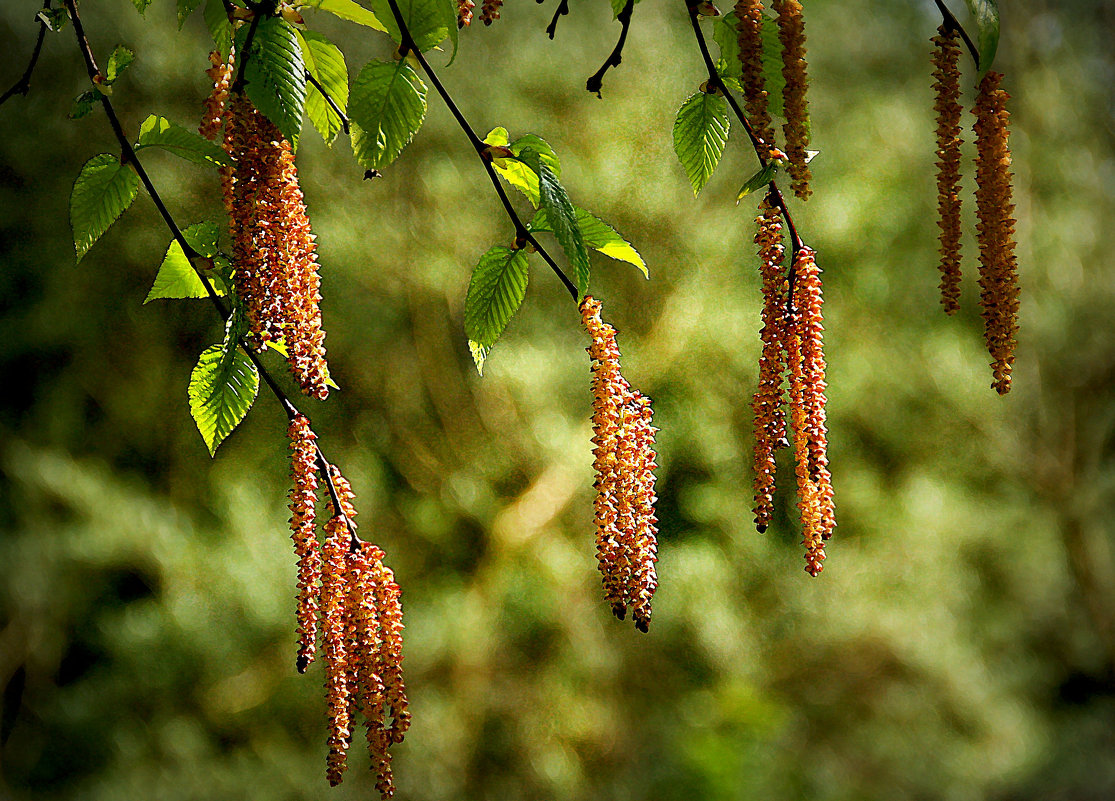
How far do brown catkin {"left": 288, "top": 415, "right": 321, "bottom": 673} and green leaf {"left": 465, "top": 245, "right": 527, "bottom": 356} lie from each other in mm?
71

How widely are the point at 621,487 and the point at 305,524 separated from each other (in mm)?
121

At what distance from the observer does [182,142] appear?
360 mm

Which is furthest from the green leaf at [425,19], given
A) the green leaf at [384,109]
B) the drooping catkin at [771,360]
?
the drooping catkin at [771,360]

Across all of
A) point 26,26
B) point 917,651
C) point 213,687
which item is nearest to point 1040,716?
point 917,651

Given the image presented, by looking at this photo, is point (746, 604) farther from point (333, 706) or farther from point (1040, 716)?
point (333, 706)

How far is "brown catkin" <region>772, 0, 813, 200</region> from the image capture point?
299mm

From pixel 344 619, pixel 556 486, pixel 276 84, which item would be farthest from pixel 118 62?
pixel 556 486

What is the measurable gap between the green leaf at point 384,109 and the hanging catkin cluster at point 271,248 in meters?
0.03

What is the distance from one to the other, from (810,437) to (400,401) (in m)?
1.60

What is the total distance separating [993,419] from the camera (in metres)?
2.02

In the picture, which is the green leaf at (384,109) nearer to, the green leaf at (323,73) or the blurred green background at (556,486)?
the green leaf at (323,73)

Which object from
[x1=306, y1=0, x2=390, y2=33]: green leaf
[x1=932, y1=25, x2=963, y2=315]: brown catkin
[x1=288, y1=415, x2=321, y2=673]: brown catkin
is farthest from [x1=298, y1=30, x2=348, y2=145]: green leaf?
[x1=932, y1=25, x2=963, y2=315]: brown catkin

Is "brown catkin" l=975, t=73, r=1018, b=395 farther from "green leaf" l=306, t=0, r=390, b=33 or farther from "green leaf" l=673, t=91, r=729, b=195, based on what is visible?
"green leaf" l=306, t=0, r=390, b=33

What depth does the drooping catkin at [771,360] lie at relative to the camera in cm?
33
